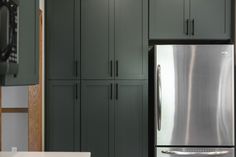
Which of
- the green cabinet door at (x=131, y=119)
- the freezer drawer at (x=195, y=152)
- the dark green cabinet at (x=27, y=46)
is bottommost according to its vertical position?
the freezer drawer at (x=195, y=152)

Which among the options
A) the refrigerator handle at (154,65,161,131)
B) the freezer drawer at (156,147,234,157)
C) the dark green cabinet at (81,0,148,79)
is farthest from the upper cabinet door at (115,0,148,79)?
the freezer drawer at (156,147,234,157)

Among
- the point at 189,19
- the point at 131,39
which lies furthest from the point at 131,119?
the point at 189,19

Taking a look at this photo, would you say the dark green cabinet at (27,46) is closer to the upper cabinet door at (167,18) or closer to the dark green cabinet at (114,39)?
the dark green cabinet at (114,39)

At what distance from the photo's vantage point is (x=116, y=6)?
3436 millimetres

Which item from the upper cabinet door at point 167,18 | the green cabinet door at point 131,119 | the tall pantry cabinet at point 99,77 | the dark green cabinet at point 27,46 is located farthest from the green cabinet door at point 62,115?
the dark green cabinet at point 27,46

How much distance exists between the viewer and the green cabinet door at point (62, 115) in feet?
11.2

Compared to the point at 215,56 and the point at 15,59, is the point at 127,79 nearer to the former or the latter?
the point at 215,56

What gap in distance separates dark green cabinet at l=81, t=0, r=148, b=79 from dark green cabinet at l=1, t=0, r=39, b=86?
202cm

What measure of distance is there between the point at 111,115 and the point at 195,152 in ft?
2.79

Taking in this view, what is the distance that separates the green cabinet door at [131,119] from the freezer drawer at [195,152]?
0.30 meters

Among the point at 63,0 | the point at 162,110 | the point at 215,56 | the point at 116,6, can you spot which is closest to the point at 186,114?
the point at 162,110

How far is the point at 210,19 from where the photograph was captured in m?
3.43

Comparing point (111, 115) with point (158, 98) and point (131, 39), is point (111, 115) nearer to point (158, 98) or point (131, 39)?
point (158, 98)

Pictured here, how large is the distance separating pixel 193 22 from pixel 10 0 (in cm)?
277
